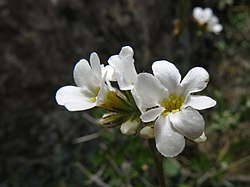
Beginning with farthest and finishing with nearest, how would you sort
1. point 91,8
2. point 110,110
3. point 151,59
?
point 151,59
point 91,8
point 110,110

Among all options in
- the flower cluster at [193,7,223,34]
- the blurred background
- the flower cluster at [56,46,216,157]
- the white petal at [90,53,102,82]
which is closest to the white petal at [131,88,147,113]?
the flower cluster at [56,46,216,157]

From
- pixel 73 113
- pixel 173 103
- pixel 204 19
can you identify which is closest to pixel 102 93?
pixel 173 103

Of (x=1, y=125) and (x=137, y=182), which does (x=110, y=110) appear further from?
(x=1, y=125)

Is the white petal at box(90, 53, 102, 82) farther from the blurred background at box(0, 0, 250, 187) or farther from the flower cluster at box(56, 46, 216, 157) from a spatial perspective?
the blurred background at box(0, 0, 250, 187)

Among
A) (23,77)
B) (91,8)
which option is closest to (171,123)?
(23,77)

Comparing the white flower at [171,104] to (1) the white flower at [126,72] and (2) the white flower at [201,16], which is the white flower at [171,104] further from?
(2) the white flower at [201,16]

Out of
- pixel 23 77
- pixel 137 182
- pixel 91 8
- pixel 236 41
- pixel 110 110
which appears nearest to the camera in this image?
pixel 110 110

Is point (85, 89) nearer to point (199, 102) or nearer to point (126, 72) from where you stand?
point (126, 72)
